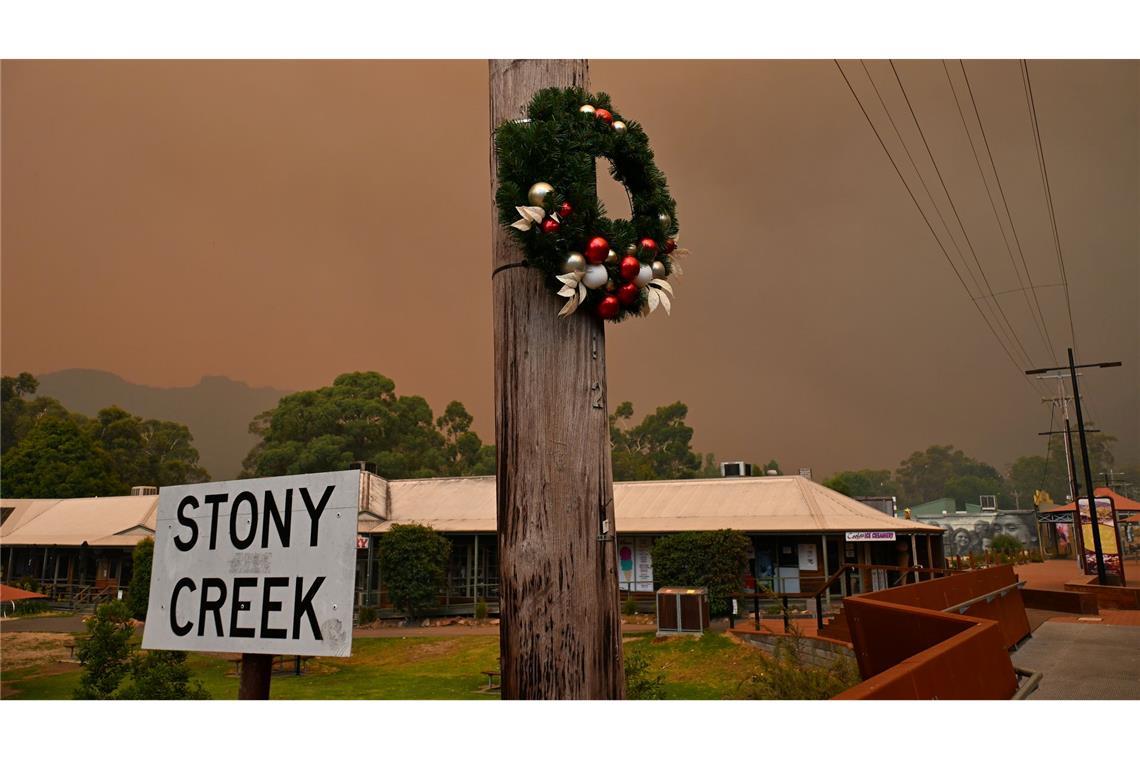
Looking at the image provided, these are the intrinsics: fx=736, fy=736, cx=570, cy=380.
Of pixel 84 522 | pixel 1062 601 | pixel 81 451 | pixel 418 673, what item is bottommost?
pixel 418 673

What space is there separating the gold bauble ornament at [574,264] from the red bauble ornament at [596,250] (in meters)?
0.05

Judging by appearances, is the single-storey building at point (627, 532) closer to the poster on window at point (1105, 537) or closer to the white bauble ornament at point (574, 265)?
the poster on window at point (1105, 537)

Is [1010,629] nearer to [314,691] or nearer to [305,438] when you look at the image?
[314,691]

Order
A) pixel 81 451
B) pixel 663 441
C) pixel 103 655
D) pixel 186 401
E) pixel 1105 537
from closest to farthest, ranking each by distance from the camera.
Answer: pixel 103 655, pixel 1105 537, pixel 81 451, pixel 663 441, pixel 186 401

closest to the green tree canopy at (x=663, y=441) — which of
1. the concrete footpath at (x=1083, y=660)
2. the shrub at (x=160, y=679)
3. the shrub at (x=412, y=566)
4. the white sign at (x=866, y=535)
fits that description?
the shrub at (x=412, y=566)

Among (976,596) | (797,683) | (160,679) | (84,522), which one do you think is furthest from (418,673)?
(84,522)

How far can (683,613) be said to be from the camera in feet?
55.2

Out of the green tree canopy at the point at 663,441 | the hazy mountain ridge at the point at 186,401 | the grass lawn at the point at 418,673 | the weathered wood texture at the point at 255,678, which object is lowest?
the grass lawn at the point at 418,673

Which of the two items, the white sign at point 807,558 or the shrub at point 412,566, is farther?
the shrub at point 412,566

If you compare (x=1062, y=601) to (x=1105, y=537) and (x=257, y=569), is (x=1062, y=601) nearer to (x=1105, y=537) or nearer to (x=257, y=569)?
(x=1105, y=537)

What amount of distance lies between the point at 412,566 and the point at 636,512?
7612 mm

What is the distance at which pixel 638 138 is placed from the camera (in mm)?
2701

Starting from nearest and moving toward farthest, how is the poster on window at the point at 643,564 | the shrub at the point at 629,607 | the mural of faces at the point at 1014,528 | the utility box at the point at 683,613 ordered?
the utility box at the point at 683,613, the shrub at the point at 629,607, the poster on window at the point at 643,564, the mural of faces at the point at 1014,528

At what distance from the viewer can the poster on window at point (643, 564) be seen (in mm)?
23828
